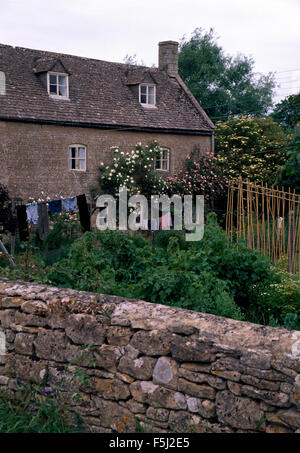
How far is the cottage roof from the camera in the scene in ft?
59.5

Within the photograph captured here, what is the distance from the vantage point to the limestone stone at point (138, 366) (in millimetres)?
3766

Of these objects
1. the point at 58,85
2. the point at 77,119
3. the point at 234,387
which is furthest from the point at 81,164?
the point at 234,387

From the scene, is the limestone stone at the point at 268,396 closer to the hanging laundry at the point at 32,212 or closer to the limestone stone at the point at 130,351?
the limestone stone at the point at 130,351

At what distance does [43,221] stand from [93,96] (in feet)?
23.4

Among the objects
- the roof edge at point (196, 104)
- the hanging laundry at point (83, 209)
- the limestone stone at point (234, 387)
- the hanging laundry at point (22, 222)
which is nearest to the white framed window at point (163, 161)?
the roof edge at point (196, 104)

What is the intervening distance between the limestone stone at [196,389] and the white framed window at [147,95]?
18.9 metres

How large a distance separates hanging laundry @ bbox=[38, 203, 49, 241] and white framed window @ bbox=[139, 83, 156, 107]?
836cm

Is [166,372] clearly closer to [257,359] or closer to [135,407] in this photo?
[135,407]

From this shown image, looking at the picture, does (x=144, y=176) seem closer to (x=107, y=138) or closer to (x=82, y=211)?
(x=107, y=138)

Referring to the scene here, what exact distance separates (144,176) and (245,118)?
7.91 metres

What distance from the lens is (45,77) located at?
18922 mm

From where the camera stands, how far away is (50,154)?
18453 millimetres
